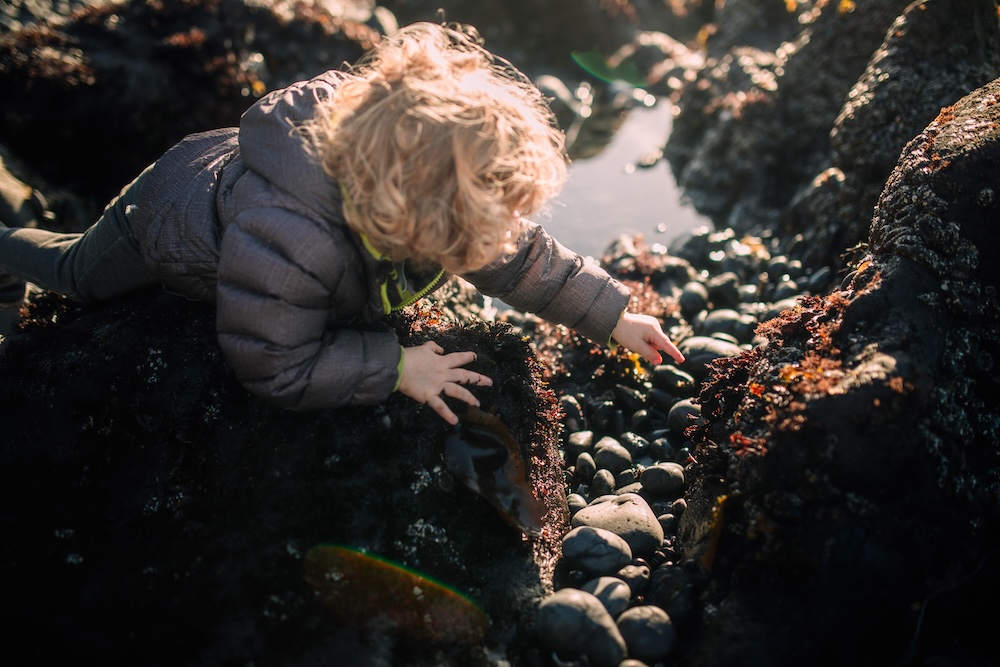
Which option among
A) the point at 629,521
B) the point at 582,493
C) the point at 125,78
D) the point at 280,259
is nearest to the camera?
the point at 280,259

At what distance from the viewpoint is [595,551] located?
3.53 m

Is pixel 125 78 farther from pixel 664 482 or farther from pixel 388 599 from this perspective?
pixel 664 482

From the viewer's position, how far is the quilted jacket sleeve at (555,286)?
390 cm

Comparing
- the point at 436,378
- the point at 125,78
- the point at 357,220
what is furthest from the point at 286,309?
the point at 125,78

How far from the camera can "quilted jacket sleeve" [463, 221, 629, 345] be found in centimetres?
390

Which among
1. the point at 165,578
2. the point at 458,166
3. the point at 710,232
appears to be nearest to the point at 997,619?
the point at 458,166

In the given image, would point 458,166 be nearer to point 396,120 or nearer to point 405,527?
point 396,120

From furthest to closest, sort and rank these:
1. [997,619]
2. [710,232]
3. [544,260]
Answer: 1. [710,232]
2. [544,260]
3. [997,619]

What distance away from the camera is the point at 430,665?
302 cm

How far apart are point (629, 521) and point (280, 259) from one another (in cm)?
236

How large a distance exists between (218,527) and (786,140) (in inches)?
291

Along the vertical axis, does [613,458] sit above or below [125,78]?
above

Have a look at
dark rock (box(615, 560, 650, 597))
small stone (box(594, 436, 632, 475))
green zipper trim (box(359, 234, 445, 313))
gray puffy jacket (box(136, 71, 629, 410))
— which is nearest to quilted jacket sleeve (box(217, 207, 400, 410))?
gray puffy jacket (box(136, 71, 629, 410))

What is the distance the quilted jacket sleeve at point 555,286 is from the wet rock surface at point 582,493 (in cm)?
33
